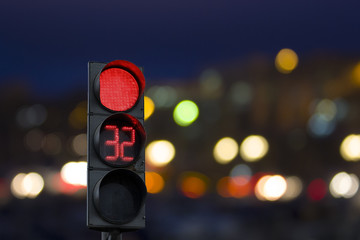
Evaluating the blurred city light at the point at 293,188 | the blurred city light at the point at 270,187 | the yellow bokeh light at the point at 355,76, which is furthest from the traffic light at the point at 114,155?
the yellow bokeh light at the point at 355,76

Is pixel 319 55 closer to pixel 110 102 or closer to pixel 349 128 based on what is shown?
pixel 349 128

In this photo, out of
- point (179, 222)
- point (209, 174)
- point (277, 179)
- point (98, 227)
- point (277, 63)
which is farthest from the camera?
point (277, 63)

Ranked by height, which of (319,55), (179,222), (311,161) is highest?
(319,55)

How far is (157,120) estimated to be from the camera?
8844 centimetres

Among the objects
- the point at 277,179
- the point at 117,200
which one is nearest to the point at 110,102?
the point at 117,200

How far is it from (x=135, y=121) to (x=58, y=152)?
8023 centimetres

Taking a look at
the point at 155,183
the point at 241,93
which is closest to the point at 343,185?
the point at 155,183

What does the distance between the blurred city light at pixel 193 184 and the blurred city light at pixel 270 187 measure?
6592mm

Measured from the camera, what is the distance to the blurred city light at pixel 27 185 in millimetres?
67450

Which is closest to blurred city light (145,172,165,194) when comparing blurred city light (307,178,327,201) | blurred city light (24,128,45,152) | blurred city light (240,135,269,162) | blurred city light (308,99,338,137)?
blurred city light (240,135,269,162)

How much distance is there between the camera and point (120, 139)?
598 cm

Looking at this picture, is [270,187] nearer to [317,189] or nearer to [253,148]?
[317,189]

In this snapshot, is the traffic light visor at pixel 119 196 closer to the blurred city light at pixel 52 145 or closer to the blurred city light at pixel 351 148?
the blurred city light at pixel 351 148

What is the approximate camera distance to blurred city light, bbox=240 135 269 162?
82938 mm
